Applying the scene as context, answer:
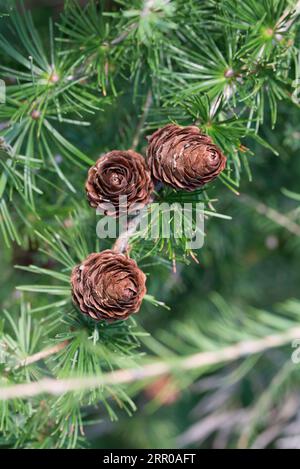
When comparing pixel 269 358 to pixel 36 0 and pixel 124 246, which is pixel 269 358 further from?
pixel 36 0

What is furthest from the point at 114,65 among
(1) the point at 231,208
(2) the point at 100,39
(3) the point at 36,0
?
(3) the point at 36,0

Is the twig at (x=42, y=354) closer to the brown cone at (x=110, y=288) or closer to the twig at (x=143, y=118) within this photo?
the brown cone at (x=110, y=288)

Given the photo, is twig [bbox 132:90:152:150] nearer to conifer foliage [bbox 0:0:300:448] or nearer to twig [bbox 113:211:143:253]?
conifer foliage [bbox 0:0:300:448]

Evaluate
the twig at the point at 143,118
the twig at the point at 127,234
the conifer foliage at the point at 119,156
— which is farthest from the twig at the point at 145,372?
the twig at the point at 143,118

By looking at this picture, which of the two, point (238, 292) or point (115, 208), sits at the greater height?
point (238, 292)

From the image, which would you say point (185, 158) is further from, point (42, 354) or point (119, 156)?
point (42, 354)
